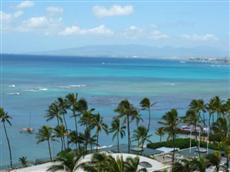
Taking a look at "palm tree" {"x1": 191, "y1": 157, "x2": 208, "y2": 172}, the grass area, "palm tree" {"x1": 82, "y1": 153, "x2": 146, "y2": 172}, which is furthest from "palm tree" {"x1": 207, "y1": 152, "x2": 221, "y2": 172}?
the grass area

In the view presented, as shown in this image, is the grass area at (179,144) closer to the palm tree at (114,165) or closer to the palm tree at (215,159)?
the palm tree at (215,159)

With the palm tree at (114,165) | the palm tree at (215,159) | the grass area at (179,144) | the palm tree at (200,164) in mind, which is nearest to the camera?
the palm tree at (114,165)

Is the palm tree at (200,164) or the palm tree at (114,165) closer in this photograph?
the palm tree at (114,165)

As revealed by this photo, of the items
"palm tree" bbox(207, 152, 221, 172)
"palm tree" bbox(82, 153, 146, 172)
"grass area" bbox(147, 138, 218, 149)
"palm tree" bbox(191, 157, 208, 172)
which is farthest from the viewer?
"grass area" bbox(147, 138, 218, 149)

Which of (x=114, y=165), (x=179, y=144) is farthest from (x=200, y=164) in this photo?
(x=179, y=144)

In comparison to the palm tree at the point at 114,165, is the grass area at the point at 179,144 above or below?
below

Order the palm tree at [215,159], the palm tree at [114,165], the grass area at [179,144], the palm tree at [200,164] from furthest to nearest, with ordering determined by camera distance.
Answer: the grass area at [179,144] → the palm tree at [215,159] → the palm tree at [200,164] → the palm tree at [114,165]

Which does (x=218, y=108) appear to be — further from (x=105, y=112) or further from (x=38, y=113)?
(x=38, y=113)

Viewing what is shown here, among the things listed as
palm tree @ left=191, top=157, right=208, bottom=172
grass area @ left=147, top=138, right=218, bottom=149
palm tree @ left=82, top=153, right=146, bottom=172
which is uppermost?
palm tree @ left=82, top=153, right=146, bottom=172

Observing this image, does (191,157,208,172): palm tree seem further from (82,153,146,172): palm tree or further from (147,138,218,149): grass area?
(147,138,218,149): grass area

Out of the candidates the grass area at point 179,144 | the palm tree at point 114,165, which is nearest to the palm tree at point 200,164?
the palm tree at point 114,165

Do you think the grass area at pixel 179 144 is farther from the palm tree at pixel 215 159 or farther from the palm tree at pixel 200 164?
the palm tree at pixel 200 164

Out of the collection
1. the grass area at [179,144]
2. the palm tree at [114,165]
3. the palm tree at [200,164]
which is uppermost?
the palm tree at [114,165]
